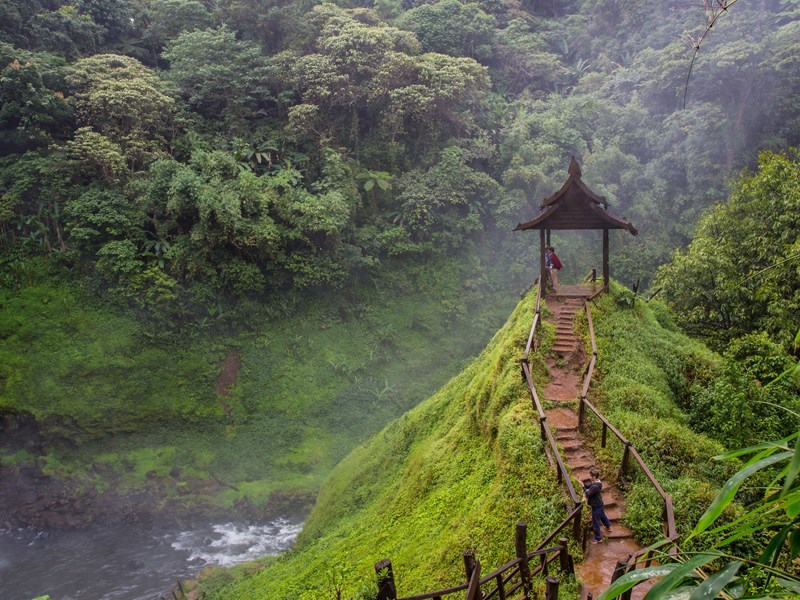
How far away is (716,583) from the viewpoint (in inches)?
53.4

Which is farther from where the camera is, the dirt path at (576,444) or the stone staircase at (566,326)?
the stone staircase at (566,326)

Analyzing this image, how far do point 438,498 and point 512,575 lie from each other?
3784mm

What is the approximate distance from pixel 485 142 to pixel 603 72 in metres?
9.88

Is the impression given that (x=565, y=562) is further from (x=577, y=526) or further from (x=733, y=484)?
(x=733, y=484)

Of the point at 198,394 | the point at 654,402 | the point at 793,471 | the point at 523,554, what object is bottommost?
the point at 198,394

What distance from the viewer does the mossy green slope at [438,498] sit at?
25.6 feet

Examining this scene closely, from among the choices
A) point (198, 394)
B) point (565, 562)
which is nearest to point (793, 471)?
point (565, 562)

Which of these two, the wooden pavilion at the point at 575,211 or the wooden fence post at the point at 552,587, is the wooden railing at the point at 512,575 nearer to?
the wooden fence post at the point at 552,587

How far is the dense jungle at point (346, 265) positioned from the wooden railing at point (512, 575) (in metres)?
1.43

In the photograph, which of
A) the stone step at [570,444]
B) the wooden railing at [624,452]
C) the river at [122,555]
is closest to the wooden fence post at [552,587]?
the wooden railing at [624,452]

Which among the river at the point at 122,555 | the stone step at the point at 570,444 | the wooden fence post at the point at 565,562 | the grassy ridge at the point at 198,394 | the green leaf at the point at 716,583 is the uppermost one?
the green leaf at the point at 716,583

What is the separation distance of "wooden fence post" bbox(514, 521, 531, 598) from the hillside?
1.21m

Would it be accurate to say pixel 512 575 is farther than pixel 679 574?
Yes

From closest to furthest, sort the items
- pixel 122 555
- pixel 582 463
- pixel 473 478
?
pixel 582 463
pixel 473 478
pixel 122 555
